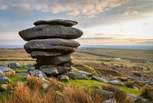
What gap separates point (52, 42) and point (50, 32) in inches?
29.6

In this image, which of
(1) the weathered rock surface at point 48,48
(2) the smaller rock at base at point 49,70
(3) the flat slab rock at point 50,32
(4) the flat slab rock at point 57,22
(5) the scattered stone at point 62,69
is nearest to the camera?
(2) the smaller rock at base at point 49,70

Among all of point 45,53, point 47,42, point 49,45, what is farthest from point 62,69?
point 47,42

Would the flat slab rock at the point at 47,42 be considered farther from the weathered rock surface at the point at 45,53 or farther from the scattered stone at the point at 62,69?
the scattered stone at the point at 62,69

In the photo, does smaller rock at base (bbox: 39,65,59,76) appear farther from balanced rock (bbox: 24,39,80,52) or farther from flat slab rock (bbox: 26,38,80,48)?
flat slab rock (bbox: 26,38,80,48)

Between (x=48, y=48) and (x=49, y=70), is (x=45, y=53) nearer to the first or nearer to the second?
(x=48, y=48)

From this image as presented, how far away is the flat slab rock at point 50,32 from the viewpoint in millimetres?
19969

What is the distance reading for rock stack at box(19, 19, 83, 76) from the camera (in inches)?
782

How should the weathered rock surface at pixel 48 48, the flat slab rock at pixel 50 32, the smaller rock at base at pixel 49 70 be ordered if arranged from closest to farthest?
the smaller rock at base at pixel 49 70, the weathered rock surface at pixel 48 48, the flat slab rock at pixel 50 32

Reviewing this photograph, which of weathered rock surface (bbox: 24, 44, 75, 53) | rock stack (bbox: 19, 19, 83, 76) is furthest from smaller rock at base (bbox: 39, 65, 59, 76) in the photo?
weathered rock surface (bbox: 24, 44, 75, 53)

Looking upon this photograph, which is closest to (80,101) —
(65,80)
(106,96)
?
(106,96)

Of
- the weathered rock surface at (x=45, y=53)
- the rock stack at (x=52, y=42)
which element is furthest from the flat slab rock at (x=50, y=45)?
the weathered rock surface at (x=45, y=53)

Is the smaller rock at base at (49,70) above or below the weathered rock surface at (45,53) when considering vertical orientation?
below

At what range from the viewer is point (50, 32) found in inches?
789

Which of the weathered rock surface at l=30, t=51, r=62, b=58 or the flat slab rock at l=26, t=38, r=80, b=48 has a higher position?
the flat slab rock at l=26, t=38, r=80, b=48
